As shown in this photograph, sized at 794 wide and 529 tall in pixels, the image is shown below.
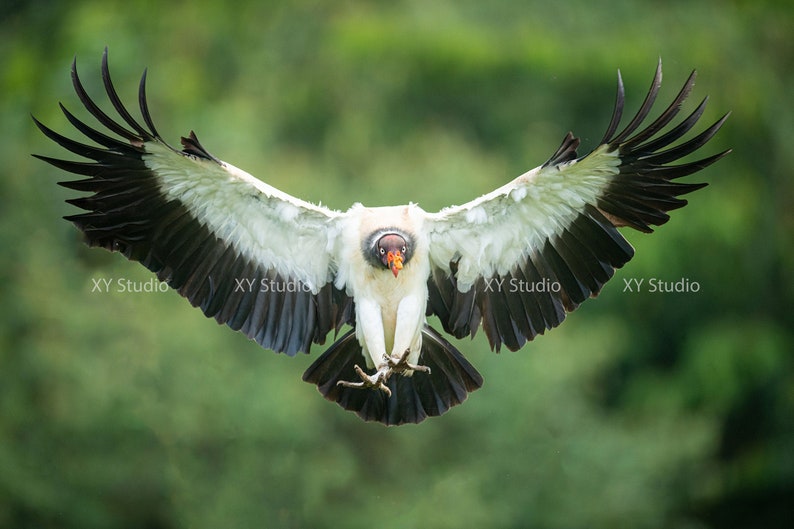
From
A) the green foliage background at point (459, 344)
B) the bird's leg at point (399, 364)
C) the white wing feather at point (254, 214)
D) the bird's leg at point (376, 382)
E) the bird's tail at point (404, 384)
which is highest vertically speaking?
the green foliage background at point (459, 344)

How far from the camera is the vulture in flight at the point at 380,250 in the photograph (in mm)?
7434

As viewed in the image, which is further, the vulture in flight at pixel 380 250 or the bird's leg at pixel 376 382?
the vulture in flight at pixel 380 250

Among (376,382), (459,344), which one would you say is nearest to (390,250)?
(376,382)

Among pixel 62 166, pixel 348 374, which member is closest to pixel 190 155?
pixel 62 166

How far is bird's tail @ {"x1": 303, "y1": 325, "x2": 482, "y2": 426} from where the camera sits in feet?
25.8

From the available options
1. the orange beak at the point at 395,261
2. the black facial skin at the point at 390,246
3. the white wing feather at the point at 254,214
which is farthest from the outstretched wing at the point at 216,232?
the orange beak at the point at 395,261

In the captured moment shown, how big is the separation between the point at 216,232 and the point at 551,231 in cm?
236

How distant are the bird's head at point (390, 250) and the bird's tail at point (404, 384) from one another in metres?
0.68

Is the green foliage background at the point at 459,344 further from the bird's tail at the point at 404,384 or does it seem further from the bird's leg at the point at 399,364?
the bird's leg at the point at 399,364

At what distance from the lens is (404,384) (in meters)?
7.93

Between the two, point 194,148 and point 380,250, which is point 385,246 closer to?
point 380,250

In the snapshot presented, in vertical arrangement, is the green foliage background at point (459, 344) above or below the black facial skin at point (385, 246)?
above

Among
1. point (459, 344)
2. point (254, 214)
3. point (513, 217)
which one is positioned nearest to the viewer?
point (513, 217)

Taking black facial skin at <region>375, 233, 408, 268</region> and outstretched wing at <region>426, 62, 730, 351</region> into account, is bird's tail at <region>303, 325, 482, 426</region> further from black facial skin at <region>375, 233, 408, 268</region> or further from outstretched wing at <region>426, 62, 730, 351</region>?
black facial skin at <region>375, 233, 408, 268</region>
